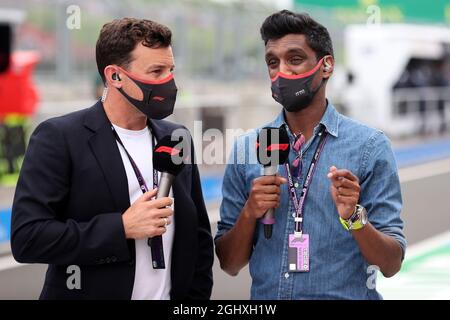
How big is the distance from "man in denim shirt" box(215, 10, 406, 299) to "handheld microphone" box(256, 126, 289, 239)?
0.13ft

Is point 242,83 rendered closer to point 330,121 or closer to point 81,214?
point 330,121

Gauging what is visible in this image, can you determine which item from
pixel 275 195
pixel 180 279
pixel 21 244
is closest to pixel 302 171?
pixel 275 195

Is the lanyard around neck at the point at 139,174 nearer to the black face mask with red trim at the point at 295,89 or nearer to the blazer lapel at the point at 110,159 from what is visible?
the blazer lapel at the point at 110,159

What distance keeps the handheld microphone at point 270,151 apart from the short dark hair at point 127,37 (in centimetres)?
46

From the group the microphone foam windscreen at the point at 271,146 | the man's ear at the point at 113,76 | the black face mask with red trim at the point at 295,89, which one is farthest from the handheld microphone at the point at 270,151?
the man's ear at the point at 113,76

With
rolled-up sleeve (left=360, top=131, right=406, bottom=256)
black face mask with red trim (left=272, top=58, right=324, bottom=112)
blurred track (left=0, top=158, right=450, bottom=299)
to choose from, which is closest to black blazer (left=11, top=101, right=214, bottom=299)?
black face mask with red trim (left=272, top=58, right=324, bottom=112)

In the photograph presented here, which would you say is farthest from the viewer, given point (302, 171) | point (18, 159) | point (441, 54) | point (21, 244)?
point (441, 54)

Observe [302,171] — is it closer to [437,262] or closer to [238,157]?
[238,157]

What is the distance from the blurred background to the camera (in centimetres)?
892

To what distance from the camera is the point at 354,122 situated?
266cm

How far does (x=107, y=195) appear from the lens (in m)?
2.46

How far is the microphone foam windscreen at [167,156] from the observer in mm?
2463

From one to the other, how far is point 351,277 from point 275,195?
1.24 feet

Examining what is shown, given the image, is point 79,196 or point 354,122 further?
point 354,122
